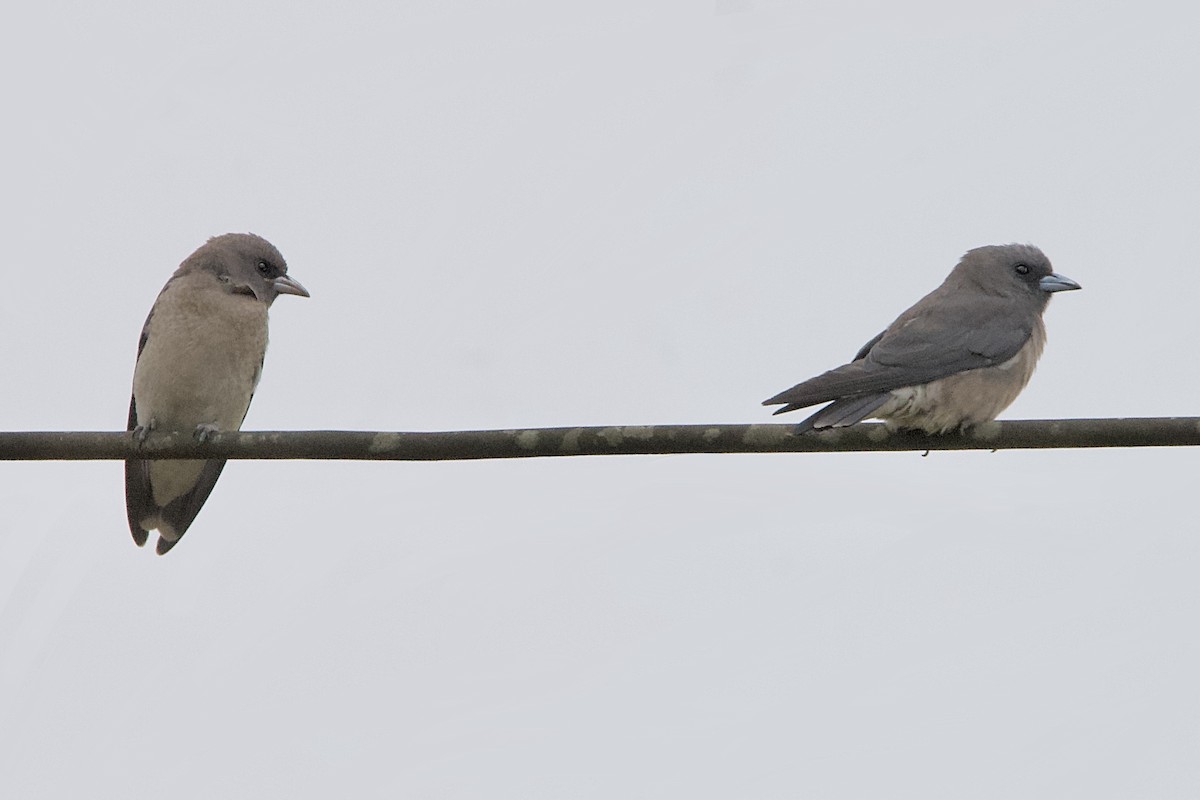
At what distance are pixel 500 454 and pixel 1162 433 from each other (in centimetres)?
187

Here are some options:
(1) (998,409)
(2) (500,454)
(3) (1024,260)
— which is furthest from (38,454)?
(3) (1024,260)

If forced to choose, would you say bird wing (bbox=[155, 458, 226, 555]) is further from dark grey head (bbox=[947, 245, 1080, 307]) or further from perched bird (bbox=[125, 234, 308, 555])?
dark grey head (bbox=[947, 245, 1080, 307])

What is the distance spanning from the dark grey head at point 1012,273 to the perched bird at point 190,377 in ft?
12.7

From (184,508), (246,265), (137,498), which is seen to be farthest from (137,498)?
(246,265)

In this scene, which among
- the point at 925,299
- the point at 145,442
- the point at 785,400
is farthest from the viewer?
the point at 925,299

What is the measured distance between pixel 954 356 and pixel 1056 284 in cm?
151

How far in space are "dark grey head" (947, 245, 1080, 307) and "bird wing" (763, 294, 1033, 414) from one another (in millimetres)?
237

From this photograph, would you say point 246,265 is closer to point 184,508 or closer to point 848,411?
point 184,508

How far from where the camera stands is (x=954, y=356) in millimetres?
7086

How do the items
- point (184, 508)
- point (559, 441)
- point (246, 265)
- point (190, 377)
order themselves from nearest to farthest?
point (559, 441) < point (190, 377) < point (184, 508) < point (246, 265)

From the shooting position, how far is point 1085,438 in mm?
4355

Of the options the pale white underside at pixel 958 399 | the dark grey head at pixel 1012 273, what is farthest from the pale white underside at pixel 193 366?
the dark grey head at pixel 1012 273

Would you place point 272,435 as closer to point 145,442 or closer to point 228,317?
point 145,442

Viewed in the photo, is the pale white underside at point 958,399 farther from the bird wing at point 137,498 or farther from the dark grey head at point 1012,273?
the bird wing at point 137,498
